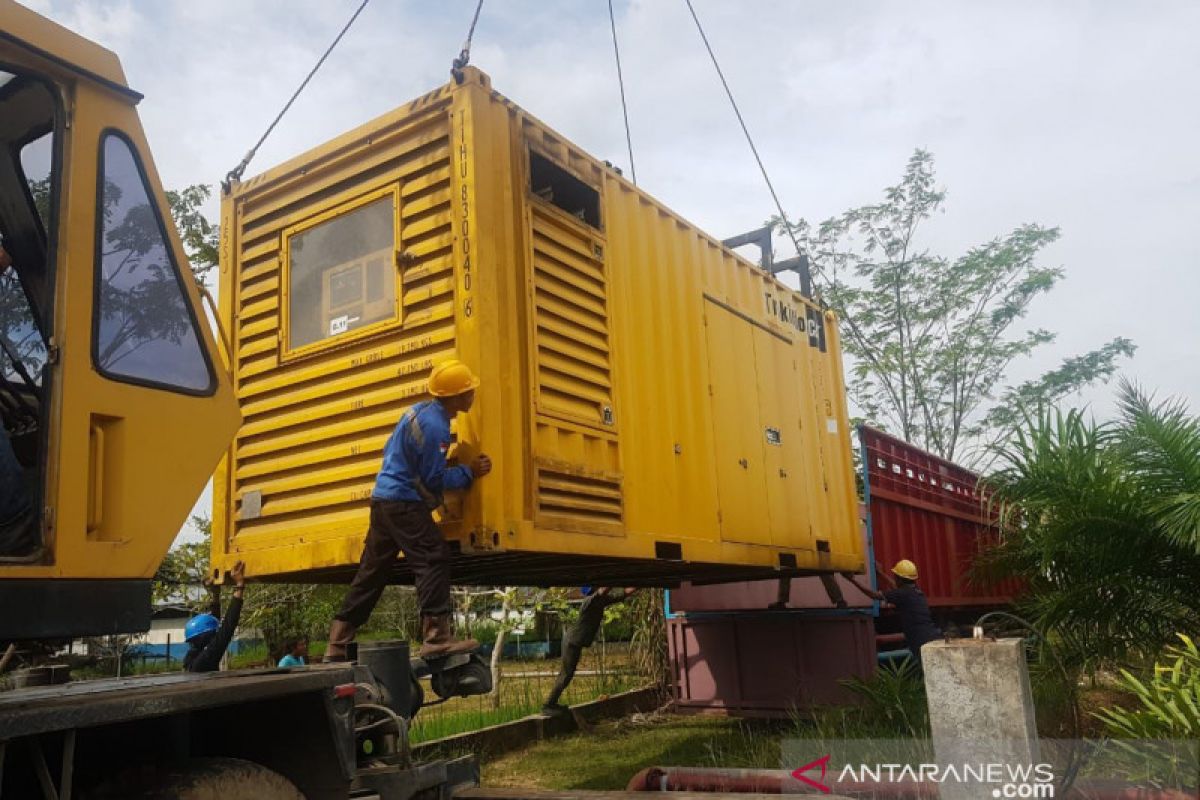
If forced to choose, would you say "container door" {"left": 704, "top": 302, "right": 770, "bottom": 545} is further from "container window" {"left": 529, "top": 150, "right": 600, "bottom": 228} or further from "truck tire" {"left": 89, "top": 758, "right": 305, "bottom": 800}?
"truck tire" {"left": 89, "top": 758, "right": 305, "bottom": 800}

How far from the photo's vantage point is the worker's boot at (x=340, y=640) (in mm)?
4160

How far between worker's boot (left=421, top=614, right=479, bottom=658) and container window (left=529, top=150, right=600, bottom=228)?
7.08 ft

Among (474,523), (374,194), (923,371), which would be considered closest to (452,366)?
(474,523)

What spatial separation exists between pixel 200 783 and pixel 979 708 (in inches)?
108

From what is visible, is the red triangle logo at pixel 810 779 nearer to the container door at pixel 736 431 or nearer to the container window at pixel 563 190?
the container door at pixel 736 431

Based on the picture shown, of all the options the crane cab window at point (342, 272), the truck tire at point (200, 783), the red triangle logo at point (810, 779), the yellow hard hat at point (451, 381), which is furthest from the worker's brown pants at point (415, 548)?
the red triangle logo at point (810, 779)

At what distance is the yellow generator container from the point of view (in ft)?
14.4

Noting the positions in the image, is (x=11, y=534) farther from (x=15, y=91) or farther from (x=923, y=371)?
(x=923, y=371)

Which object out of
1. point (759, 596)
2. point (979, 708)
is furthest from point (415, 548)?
point (759, 596)

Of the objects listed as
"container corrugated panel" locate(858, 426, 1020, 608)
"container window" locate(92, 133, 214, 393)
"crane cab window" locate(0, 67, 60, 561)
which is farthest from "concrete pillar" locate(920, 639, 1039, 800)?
"container corrugated panel" locate(858, 426, 1020, 608)

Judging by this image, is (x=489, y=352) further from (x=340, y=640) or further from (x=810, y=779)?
(x=810, y=779)

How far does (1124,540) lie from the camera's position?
5.60 metres

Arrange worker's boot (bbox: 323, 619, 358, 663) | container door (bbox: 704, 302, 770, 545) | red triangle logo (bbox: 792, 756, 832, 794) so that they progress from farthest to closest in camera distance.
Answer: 1. container door (bbox: 704, 302, 770, 545)
2. red triangle logo (bbox: 792, 756, 832, 794)
3. worker's boot (bbox: 323, 619, 358, 663)

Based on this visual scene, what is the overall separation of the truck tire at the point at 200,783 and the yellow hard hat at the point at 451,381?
1.79 meters
